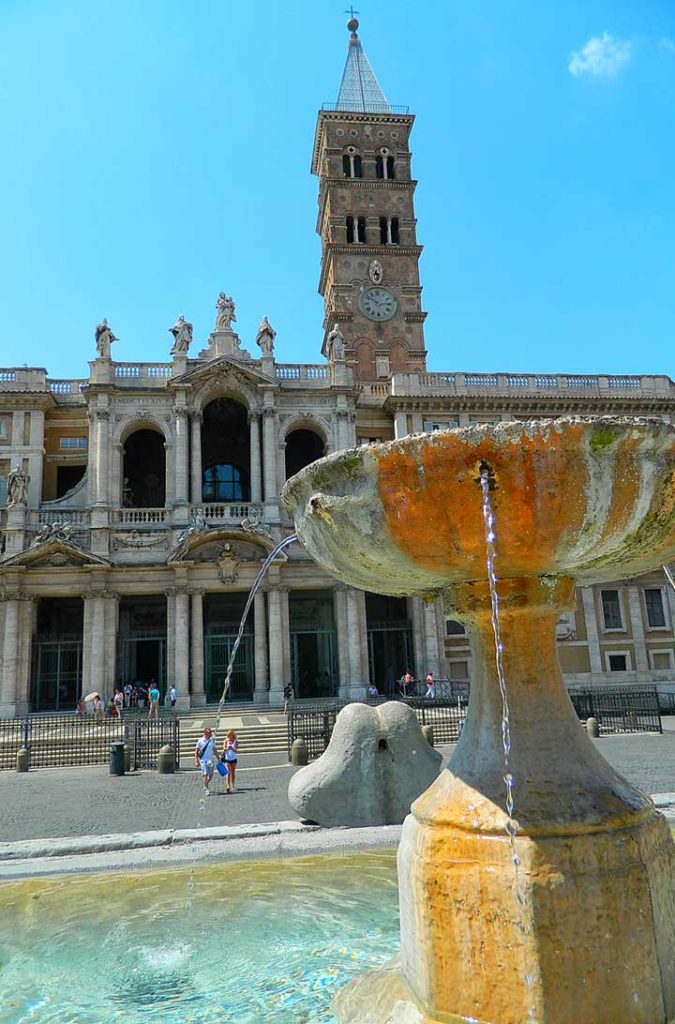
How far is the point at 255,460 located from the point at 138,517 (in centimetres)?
549

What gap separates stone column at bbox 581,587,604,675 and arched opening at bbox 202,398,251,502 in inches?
650

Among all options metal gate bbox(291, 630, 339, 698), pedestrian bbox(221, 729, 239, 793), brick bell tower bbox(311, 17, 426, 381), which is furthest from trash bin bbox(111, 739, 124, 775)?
brick bell tower bbox(311, 17, 426, 381)

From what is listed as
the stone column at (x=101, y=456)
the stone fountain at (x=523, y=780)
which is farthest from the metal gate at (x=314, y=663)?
the stone fountain at (x=523, y=780)

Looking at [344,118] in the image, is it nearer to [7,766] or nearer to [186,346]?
[186,346]

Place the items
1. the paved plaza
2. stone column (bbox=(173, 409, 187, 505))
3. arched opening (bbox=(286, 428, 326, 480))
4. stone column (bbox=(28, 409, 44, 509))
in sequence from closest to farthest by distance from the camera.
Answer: the paved plaza → stone column (bbox=(28, 409, 44, 509)) → stone column (bbox=(173, 409, 187, 505)) → arched opening (bbox=(286, 428, 326, 480))

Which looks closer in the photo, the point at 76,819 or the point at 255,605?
the point at 76,819

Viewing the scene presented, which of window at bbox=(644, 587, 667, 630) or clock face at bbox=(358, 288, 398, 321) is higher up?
clock face at bbox=(358, 288, 398, 321)

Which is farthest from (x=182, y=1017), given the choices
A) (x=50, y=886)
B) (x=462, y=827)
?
(x=50, y=886)

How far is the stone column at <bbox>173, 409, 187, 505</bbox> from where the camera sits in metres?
29.8

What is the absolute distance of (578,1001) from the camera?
9.29ft

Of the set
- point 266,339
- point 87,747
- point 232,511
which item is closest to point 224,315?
point 266,339

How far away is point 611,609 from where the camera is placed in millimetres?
32656

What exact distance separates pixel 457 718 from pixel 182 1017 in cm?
1679

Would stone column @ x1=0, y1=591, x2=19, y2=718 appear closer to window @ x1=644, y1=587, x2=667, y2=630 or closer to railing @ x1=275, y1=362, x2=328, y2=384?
railing @ x1=275, y1=362, x2=328, y2=384
